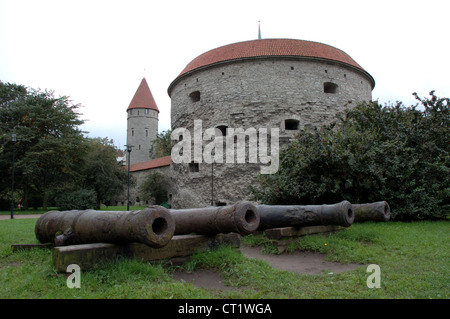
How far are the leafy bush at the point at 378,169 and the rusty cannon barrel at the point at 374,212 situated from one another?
1.47 meters

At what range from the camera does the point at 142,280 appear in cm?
326

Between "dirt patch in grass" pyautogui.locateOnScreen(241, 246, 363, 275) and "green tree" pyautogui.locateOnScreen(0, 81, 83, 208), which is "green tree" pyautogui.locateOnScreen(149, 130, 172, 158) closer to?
"green tree" pyautogui.locateOnScreen(0, 81, 83, 208)

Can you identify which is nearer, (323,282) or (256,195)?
(323,282)

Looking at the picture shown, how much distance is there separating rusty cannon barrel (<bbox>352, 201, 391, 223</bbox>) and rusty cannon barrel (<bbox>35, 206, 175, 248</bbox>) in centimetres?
454

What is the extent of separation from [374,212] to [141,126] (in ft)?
125

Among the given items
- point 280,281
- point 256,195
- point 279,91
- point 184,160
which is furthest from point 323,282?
point 184,160

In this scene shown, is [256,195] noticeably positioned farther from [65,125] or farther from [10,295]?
[65,125]

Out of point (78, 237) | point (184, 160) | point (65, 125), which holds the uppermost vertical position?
point (65, 125)

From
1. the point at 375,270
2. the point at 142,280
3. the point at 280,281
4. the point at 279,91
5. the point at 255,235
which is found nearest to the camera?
the point at 142,280

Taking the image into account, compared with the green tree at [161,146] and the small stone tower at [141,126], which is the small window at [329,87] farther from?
the small stone tower at [141,126]

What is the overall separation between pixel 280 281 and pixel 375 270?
127cm

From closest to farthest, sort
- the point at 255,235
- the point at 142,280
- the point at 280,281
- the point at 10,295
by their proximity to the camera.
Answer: the point at 10,295 → the point at 142,280 → the point at 280,281 → the point at 255,235

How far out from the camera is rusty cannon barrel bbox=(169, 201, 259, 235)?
12.5 feet

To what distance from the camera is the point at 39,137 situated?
19.5 metres
